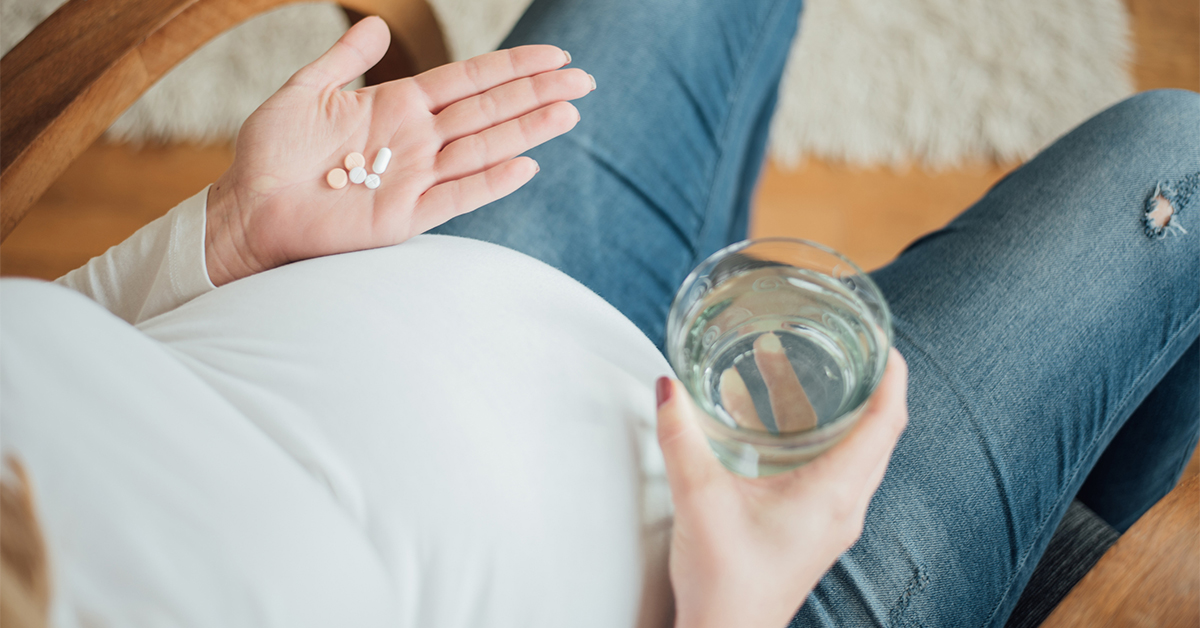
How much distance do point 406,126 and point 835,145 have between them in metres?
1.03

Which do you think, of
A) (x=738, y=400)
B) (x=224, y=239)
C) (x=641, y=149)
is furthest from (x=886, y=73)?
(x=224, y=239)

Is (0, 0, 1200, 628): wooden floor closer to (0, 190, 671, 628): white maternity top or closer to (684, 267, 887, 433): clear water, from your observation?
(684, 267, 887, 433): clear water

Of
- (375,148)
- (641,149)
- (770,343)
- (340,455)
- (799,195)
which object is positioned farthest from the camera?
(799,195)

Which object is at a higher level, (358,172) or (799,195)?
(358,172)

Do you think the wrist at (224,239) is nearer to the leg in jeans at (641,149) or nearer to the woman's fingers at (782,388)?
the leg in jeans at (641,149)

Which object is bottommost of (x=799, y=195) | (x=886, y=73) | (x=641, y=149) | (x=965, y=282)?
(x=799, y=195)

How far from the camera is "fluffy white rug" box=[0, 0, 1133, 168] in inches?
56.0

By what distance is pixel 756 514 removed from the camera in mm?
436

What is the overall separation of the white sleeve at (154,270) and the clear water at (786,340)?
0.41 m

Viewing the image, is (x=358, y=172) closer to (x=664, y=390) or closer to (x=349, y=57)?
(x=349, y=57)

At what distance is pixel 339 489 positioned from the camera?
0.41 metres

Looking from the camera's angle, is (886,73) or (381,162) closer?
(381,162)

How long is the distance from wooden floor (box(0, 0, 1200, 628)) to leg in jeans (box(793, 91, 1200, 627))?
0.67 meters

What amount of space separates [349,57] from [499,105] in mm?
144
